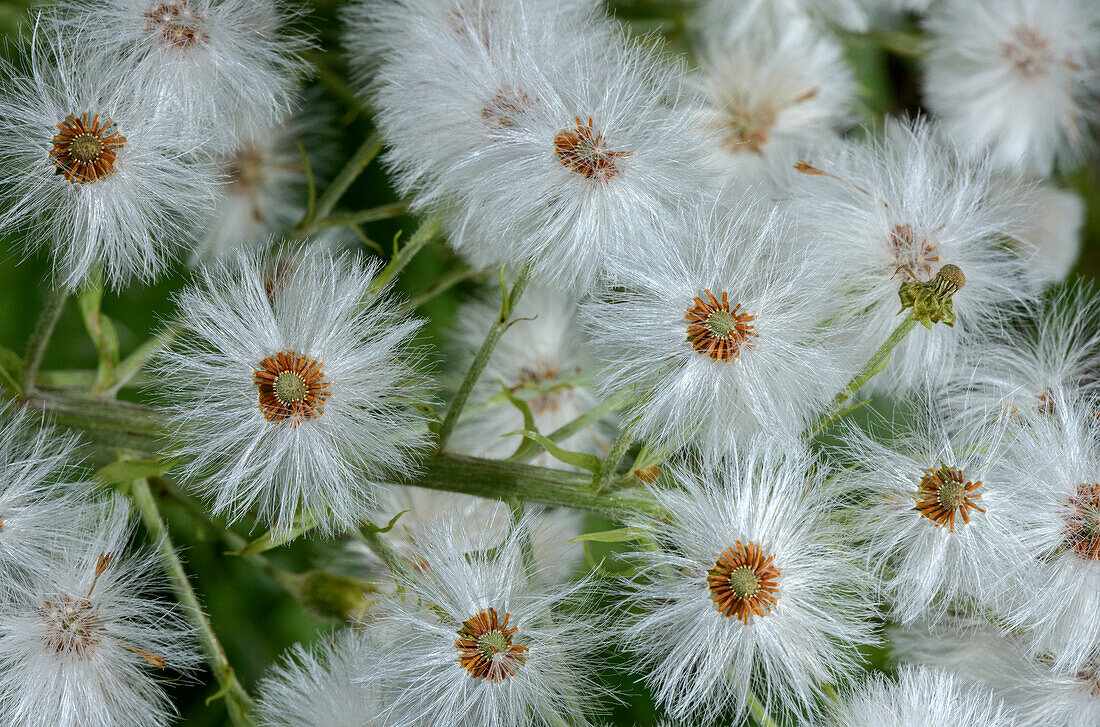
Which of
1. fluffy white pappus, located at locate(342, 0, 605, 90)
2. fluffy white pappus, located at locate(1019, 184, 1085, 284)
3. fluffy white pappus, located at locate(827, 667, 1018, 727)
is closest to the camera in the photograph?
fluffy white pappus, located at locate(827, 667, 1018, 727)

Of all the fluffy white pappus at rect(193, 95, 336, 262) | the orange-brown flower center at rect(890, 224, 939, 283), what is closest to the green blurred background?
the fluffy white pappus at rect(193, 95, 336, 262)

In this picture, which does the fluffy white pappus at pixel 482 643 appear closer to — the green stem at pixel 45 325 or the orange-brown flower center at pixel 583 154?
the orange-brown flower center at pixel 583 154

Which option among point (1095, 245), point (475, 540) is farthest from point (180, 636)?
point (1095, 245)

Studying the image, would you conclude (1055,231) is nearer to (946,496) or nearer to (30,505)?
(946,496)

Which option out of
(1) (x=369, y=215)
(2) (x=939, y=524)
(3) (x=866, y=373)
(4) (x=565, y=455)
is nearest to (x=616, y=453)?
(4) (x=565, y=455)

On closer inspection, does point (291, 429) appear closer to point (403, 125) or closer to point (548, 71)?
point (403, 125)

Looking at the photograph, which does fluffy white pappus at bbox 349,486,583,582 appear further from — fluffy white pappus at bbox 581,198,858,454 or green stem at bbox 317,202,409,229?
green stem at bbox 317,202,409,229

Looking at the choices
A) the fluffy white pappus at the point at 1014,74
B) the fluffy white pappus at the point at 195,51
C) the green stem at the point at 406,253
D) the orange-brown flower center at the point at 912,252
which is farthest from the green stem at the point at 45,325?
the fluffy white pappus at the point at 1014,74
